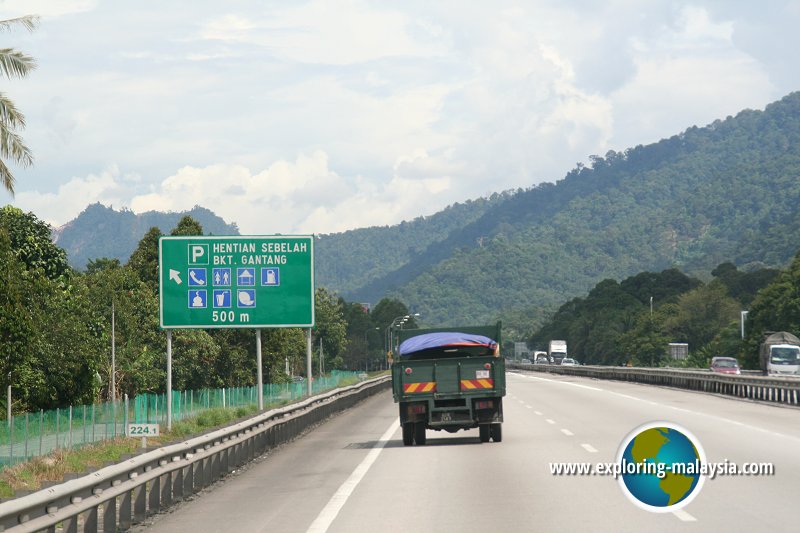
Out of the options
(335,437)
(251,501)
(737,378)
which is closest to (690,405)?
(737,378)

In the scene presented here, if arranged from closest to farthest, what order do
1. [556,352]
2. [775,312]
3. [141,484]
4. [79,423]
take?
[141,484], [79,423], [775,312], [556,352]

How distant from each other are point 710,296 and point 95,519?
15572 cm

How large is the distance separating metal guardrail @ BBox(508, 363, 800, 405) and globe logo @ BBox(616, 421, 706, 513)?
2873 cm

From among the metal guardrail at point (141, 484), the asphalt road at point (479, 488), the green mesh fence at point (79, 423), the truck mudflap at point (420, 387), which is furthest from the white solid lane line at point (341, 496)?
the green mesh fence at point (79, 423)

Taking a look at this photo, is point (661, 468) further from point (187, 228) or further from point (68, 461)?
point (187, 228)

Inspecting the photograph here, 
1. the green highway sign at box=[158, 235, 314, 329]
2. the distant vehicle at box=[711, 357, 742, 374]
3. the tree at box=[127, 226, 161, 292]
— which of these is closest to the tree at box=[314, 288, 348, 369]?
the tree at box=[127, 226, 161, 292]

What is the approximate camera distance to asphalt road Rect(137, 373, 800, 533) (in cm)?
1255

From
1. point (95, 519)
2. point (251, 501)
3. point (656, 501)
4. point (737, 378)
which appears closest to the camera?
point (95, 519)

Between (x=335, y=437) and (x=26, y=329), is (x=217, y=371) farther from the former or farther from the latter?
(x=335, y=437)

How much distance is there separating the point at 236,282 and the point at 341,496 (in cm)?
1891

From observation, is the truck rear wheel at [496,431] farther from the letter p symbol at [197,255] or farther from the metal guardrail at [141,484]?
the letter p symbol at [197,255]

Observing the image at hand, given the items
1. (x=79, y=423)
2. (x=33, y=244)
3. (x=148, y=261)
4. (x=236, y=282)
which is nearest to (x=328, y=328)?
(x=148, y=261)

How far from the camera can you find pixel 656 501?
43.0 ft

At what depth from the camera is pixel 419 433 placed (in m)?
24.8
